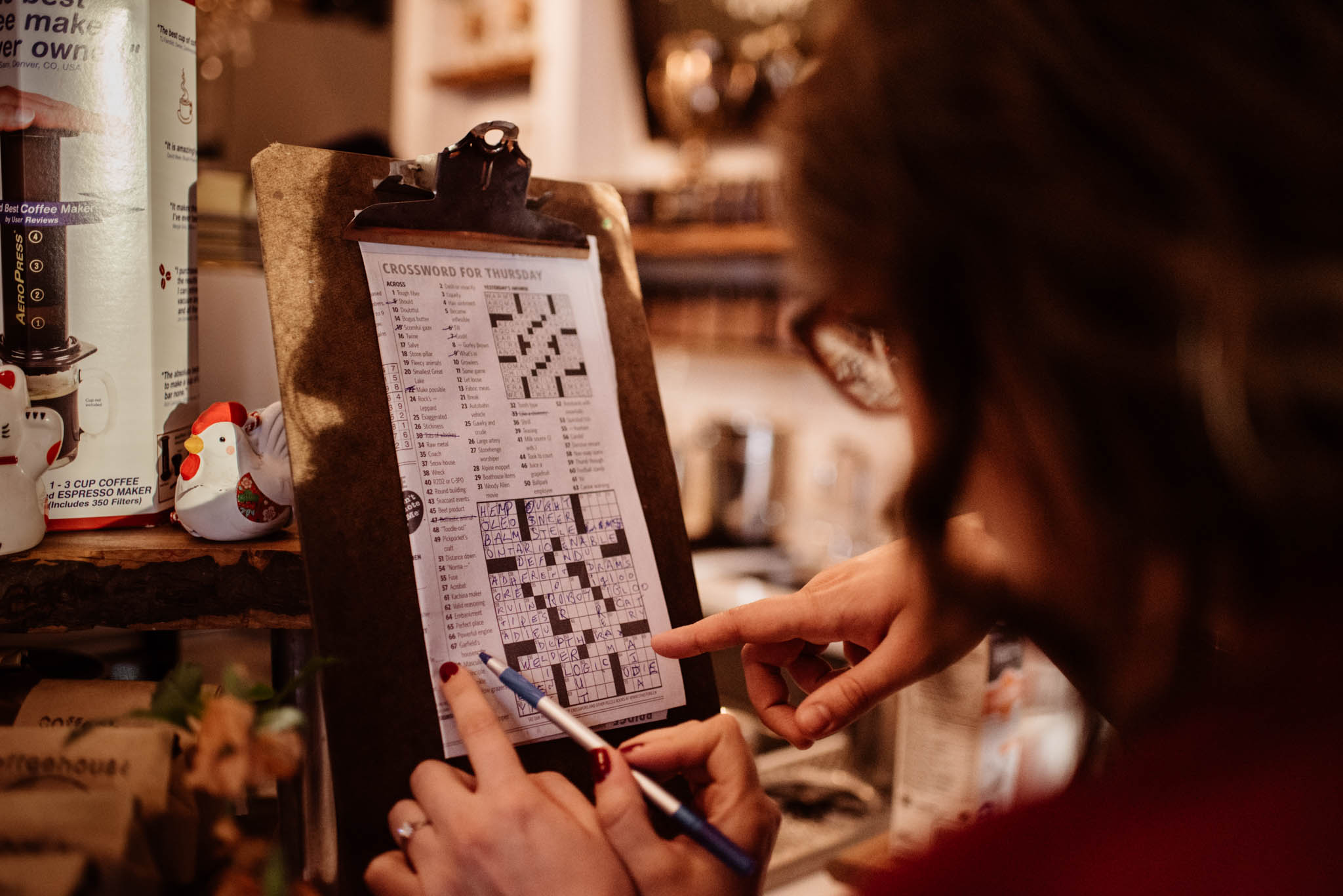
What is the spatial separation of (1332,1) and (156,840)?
2.32ft

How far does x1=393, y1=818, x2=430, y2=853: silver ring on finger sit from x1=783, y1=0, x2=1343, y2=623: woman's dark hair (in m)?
0.38

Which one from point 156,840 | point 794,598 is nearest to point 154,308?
point 156,840

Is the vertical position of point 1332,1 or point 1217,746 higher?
point 1332,1

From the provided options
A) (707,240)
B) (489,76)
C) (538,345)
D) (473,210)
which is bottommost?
(538,345)

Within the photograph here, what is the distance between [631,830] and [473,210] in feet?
1.52

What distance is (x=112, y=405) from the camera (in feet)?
2.07

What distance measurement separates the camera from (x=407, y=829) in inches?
21.9

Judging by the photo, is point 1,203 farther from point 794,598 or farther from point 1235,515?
point 1235,515

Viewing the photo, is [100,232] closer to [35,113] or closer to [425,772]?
[35,113]

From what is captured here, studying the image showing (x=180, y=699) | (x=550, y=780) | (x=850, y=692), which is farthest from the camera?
(x=850, y=692)

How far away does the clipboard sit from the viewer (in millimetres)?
566

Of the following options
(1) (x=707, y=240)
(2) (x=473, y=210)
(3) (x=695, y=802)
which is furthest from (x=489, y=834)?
(1) (x=707, y=240)

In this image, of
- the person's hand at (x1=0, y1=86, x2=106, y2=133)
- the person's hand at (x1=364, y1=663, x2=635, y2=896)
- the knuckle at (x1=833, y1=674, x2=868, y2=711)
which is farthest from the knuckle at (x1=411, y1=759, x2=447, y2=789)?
the person's hand at (x1=0, y1=86, x2=106, y2=133)

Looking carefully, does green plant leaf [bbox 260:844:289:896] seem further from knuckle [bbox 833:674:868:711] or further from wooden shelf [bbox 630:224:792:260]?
wooden shelf [bbox 630:224:792:260]
